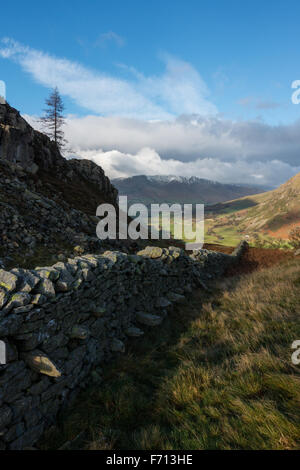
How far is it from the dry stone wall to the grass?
1.39 feet

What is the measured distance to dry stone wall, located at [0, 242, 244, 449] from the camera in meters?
3.12

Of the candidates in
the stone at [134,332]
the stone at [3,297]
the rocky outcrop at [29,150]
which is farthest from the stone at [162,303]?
the rocky outcrop at [29,150]

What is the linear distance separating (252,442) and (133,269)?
5.07 m

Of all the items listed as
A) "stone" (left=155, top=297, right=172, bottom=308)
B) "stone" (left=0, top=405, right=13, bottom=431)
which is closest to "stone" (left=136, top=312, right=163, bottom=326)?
"stone" (left=155, top=297, right=172, bottom=308)

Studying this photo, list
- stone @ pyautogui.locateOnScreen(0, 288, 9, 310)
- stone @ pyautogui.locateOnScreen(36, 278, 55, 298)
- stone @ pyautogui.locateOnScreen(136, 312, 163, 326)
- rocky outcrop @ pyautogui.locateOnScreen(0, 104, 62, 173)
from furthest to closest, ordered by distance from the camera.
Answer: rocky outcrop @ pyautogui.locateOnScreen(0, 104, 62, 173)
stone @ pyautogui.locateOnScreen(136, 312, 163, 326)
stone @ pyautogui.locateOnScreen(36, 278, 55, 298)
stone @ pyautogui.locateOnScreen(0, 288, 9, 310)

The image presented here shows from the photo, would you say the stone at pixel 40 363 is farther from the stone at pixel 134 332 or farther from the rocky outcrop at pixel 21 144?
the rocky outcrop at pixel 21 144

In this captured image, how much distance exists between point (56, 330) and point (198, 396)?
2.85 m

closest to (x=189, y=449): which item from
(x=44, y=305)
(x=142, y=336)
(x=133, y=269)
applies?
(x=44, y=305)

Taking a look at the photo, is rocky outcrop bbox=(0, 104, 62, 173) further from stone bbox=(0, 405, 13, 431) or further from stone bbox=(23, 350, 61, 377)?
stone bbox=(0, 405, 13, 431)

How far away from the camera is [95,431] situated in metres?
3.30

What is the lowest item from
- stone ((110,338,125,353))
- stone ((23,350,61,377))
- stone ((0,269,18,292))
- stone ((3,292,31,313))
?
stone ((110,338,125,353))

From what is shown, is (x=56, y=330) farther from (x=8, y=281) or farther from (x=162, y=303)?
(x=162, y=303)
